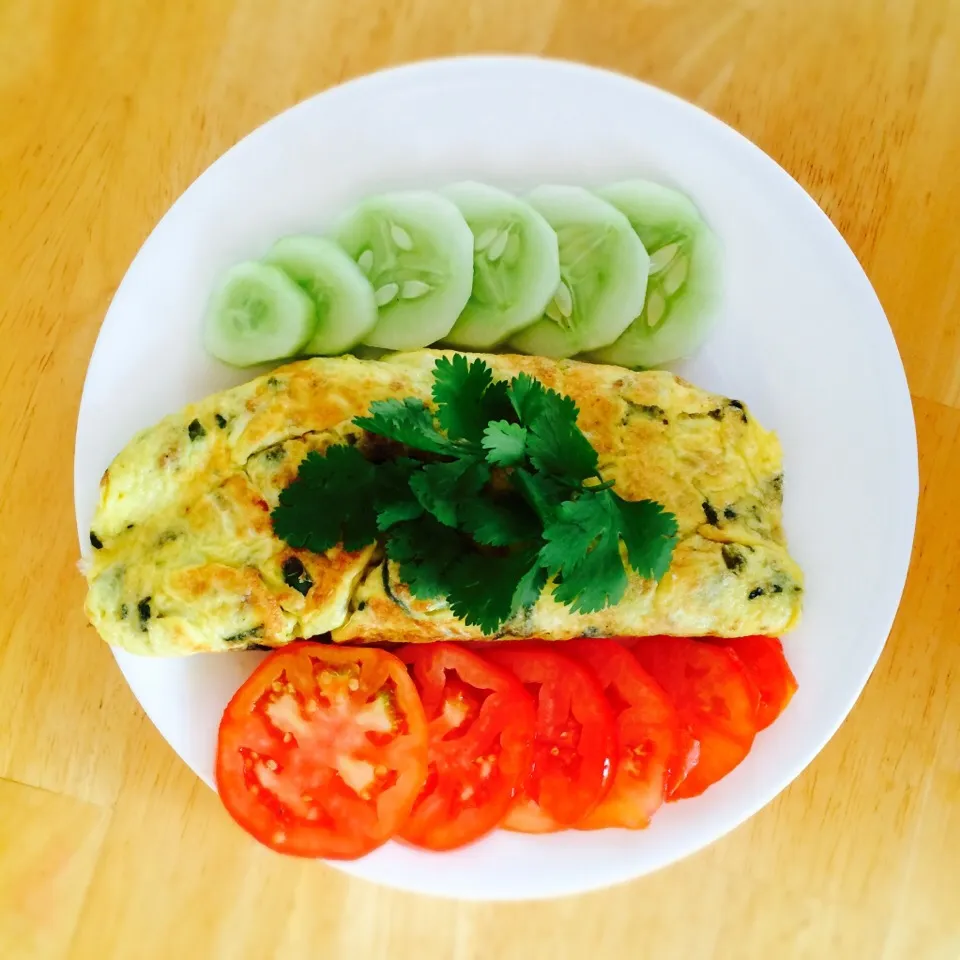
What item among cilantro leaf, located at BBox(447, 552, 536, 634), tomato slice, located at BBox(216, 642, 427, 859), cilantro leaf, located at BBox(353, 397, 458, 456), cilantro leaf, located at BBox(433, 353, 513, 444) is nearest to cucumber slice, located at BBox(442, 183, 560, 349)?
cilantro leaf, located at BBox(433, 353, 513, 444)

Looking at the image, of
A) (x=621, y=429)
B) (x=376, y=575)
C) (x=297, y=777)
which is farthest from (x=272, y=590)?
(x=621, y=429)

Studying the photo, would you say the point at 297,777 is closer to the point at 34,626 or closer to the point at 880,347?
the point at 34,626

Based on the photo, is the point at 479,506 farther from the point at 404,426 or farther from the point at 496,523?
the point at 404,426

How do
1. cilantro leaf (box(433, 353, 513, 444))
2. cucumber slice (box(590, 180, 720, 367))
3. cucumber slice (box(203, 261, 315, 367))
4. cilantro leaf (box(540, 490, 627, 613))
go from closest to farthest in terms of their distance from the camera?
cilantro leaf (box(540, 490, 627, 613)), cilantro leaf (box(433, 353, 513, 444)), cucumber slice (box(203, 261, 315, 367)), cucumber slice (box(590, 180, 720, 367))

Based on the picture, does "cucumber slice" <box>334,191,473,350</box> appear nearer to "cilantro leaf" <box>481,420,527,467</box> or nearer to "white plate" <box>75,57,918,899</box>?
"white plate" <box>75,57,918,899</box>

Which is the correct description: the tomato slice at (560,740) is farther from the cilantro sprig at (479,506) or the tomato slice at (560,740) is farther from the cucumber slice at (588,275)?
the cucumber slice at (588,275)

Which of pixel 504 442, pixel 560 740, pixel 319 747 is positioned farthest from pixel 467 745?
pixel 504 442
